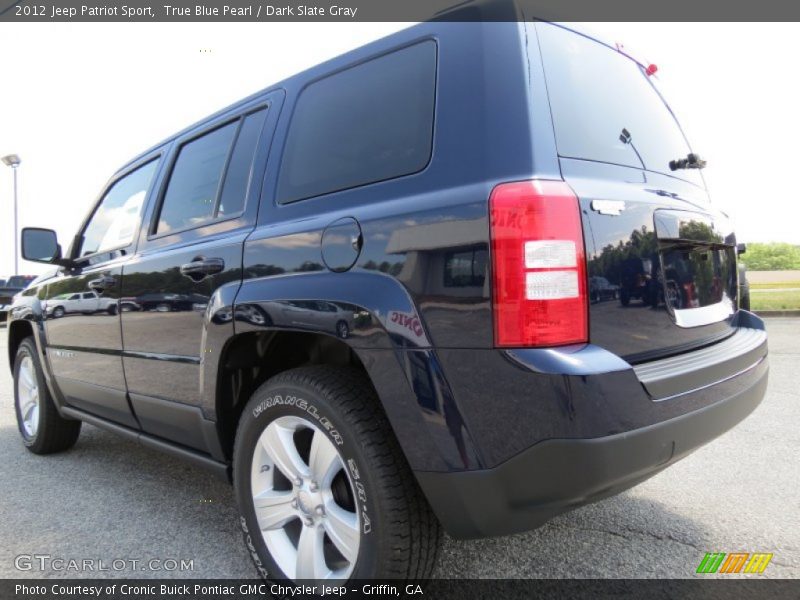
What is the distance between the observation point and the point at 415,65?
6.27 ft

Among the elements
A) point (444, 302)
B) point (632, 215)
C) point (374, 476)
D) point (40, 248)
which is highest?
point (40, 248)

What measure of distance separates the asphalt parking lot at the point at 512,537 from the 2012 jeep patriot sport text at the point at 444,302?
439 millimetres

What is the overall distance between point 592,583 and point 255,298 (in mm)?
1593

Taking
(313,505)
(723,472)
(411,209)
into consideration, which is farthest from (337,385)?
(723,472)

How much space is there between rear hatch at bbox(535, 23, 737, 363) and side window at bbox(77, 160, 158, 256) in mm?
Result: 2344

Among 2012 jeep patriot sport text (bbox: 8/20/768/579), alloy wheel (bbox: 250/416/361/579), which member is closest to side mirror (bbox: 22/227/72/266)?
2012 jeep patriot sport text (bbox: 8/20/768/579)

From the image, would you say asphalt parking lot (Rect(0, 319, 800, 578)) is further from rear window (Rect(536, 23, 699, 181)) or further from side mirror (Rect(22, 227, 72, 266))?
rear window (Rect(536, 23, 699, 181))

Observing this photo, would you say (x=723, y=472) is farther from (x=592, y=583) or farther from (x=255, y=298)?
(x=255, y=298)

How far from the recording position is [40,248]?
374cm

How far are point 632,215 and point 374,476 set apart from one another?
1.07 m

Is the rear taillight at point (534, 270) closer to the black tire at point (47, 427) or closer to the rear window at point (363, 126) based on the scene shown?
the rear window at point (363, 126)

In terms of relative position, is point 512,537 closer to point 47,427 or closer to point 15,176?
point 47,427

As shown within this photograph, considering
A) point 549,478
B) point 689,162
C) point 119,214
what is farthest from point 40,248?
point 689,162

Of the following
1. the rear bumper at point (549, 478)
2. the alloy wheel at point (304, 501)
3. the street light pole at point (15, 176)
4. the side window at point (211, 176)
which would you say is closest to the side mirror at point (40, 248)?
the side window at point (211, 176)
